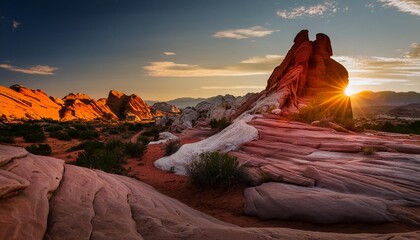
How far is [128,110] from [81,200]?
96.9 m

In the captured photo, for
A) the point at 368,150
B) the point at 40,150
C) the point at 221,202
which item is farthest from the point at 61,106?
the point at 368,150

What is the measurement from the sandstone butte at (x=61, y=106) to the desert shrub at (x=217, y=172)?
54061mm

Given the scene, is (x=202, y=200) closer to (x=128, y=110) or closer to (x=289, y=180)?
(x=289, y=180)

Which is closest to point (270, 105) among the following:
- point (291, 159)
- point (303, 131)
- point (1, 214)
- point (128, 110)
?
point (303, 131)

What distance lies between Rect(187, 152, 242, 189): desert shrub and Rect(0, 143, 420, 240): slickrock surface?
4.79 meters

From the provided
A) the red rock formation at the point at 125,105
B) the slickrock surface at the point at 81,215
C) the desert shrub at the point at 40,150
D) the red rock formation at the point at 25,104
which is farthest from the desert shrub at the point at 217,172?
the red rock formation at the point at 125,105

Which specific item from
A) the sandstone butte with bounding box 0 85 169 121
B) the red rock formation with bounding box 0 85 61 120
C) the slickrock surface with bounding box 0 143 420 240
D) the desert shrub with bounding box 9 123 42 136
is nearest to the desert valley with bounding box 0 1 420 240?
the slickrock surface with bounding box 0 143 420 240

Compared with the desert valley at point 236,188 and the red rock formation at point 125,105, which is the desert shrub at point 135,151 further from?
the red rock formation at point 125,105

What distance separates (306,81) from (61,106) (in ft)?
231

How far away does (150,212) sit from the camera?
17.5 ft

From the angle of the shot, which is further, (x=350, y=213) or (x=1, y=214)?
(x=350, y=213)

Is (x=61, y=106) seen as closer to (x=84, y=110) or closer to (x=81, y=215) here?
(x=84, y=110)

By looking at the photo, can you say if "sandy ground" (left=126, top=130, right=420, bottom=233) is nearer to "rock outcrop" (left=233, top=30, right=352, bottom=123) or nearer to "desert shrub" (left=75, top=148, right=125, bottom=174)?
"desert shrub" (left=75, top=148, right=125, bottom=174)

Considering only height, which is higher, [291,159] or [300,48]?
[300,48]
